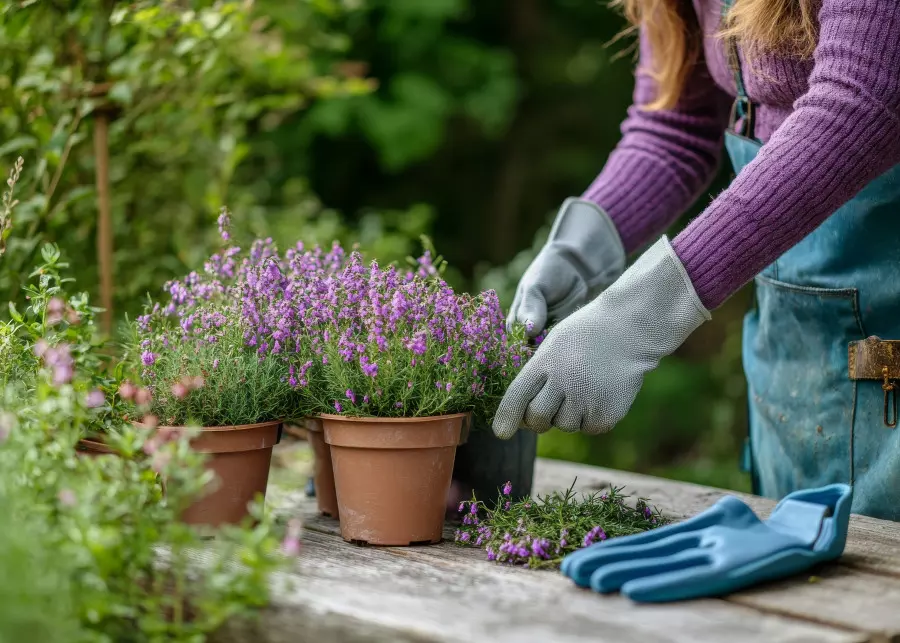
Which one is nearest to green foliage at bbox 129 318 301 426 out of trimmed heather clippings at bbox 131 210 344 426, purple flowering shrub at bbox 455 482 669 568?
trimmed heather clippings at bbox 131 210 344 426

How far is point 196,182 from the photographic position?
9.13 ft

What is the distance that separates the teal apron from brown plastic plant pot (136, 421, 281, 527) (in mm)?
912

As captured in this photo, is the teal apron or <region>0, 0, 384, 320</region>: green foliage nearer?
the teal apron

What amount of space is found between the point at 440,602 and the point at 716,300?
1.88 ft

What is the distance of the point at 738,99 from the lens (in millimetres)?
1689

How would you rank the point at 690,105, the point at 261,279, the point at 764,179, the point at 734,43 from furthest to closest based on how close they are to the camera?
the point at 690,105
the point at 734,43
the point at 261,279
the point at 764,179

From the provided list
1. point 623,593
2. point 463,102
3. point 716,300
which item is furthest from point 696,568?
point 463,102

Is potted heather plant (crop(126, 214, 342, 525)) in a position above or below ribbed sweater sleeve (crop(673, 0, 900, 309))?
below

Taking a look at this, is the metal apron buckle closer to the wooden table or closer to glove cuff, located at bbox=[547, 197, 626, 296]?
the wooden table

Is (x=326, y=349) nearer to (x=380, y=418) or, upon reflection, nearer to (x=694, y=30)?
(x=380, y=418)

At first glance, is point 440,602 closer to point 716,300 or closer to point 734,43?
point 716,300

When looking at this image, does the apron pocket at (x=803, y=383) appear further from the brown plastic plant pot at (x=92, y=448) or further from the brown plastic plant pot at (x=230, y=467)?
the brown plastic plant pot at (x=92, y=448)

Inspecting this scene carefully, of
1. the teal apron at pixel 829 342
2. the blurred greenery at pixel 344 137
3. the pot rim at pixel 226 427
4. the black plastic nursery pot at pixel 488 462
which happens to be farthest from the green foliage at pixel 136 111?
the teal apron at pixel 829 342

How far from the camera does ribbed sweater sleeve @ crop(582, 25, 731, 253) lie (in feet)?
5.92
